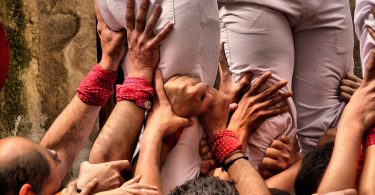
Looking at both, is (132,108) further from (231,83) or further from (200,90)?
(231,83)

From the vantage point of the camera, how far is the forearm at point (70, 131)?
2736mm

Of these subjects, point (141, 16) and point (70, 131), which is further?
point (70, 131)

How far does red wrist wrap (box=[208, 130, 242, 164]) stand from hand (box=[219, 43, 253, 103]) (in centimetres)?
24

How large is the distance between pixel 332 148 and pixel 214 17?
0.50m

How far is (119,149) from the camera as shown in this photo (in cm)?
245

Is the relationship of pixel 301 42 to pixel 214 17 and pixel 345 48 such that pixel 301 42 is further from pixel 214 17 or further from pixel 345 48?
pixel 214 17

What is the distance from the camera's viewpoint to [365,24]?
8.41 feet

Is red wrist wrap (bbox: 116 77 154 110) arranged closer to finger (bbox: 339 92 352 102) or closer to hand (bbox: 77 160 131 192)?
hand (bbox: 77 160 131 192)

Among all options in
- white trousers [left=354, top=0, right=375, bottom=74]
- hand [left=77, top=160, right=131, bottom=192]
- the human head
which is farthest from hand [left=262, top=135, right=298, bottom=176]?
the human head

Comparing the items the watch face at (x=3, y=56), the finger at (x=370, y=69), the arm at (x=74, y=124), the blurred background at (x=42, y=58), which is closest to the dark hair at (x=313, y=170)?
the finger at (x=370, y=69)

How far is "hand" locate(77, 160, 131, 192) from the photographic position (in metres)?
2.32

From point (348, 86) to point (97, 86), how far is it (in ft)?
2.69

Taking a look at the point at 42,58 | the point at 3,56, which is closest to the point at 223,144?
the point at 3,56

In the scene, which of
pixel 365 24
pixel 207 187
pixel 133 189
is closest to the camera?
pixel 207 187
